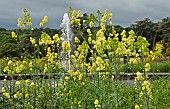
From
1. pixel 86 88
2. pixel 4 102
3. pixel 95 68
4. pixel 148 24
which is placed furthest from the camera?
pixel 148 24

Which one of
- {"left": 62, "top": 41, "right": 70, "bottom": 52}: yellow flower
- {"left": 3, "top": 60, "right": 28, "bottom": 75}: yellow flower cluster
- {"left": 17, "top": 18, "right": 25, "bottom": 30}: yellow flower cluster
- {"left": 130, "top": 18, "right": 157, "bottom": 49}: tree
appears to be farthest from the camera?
{"left": 130, "top": 18, "right": 157, "bottom": 49}: tree

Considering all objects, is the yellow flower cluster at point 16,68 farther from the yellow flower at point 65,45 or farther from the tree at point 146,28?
the tree at point 146,28

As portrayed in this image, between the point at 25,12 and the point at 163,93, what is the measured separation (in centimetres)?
228

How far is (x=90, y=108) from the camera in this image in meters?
4.72

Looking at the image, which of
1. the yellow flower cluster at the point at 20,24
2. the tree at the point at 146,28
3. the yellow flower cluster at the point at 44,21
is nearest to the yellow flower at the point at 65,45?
the yellow flower cluster at the point at 44,21

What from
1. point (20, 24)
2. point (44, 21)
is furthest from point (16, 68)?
point (44, 21)

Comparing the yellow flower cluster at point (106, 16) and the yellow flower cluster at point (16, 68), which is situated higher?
the yellow flower cluster at point (106, 16)

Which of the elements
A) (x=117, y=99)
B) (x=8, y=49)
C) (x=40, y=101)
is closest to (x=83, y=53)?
(x=40, y=101)

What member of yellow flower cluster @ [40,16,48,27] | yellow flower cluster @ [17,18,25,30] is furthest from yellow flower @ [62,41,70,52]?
yellow flower cluster @ [17,18,25,30]

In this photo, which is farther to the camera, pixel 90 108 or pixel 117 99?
pixel 90 108

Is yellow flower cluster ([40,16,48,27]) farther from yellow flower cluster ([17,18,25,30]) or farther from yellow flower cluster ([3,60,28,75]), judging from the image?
yellow flower cluster ([3,60,28,75])

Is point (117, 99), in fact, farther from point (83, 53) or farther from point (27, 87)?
point (27, 87)

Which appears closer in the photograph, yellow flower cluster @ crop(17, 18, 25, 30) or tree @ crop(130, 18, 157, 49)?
yellow flower cluster @ crop(17, 18, 25, 30)

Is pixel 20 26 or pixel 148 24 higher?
pixel 148 24
